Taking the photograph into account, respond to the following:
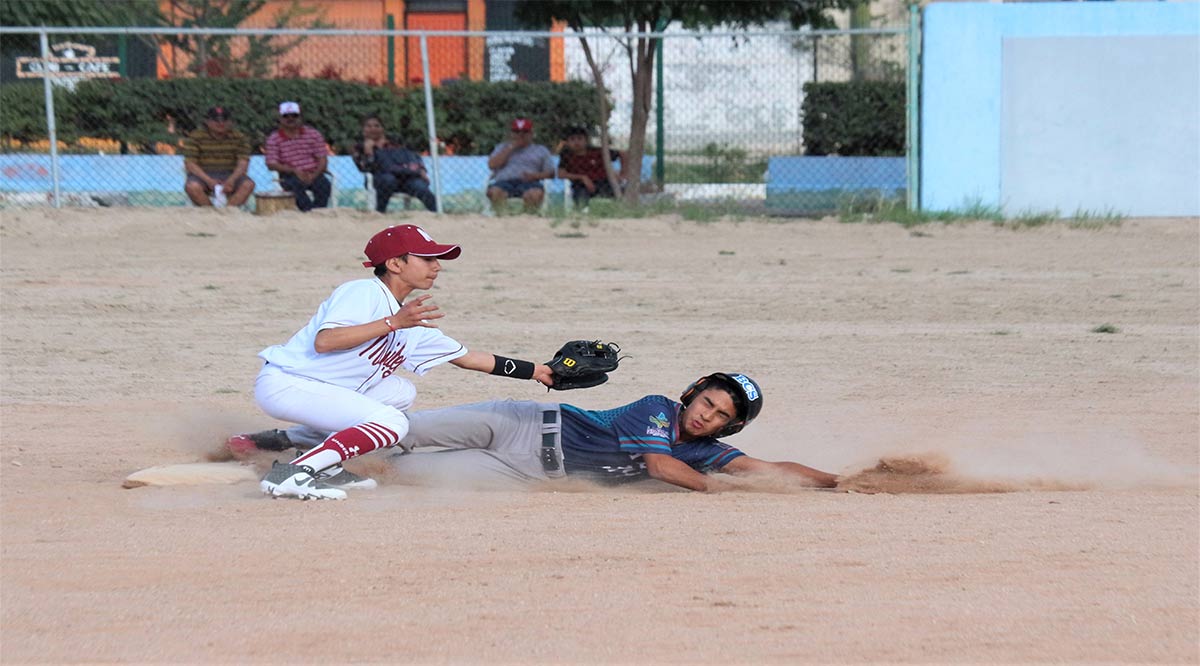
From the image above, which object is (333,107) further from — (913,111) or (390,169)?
(913,111)

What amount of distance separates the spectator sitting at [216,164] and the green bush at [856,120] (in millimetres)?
7894

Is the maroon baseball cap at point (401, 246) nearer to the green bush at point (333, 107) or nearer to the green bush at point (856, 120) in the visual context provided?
the green bush at point (333, 107)

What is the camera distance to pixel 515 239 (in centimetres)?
1511

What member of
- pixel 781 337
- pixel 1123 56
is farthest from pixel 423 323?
pixel 1123 56

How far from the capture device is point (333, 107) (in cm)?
2052

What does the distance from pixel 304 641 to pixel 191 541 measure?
1.22m

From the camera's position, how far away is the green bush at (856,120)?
1981cm

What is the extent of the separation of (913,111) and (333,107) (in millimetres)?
8621

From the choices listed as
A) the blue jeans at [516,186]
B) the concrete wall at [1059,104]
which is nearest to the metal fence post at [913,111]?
the concrete wall at [1059,104]

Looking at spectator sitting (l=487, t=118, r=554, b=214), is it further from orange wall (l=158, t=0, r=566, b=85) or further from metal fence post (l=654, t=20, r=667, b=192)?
orange wall (l=158, t=0, r=566, b=85)

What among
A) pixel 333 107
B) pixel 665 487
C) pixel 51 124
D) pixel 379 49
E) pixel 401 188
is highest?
pixel 379 49

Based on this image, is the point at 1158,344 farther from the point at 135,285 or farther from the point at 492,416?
the point at 135,285

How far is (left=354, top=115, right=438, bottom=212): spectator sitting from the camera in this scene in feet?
53.4

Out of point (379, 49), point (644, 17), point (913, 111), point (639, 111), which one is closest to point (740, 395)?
point (913, 111)
